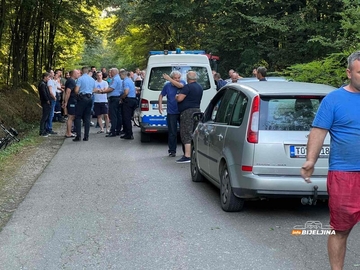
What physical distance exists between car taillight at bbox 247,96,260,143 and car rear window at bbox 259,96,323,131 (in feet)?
0.16

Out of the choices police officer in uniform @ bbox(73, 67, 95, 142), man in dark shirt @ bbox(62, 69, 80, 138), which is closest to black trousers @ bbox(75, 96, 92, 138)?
police officer in uniform @ bbox(73, 67, 95, 142)

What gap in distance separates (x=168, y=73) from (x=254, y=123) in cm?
782

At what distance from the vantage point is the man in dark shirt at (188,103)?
11.2 meters

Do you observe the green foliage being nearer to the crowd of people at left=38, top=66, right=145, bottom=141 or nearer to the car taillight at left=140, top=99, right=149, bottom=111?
the car taillight at left=140, top=99, right=149, bottom=111

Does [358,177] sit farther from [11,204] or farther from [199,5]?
[199,5]

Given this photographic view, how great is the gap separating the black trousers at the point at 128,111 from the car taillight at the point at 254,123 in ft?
28.8

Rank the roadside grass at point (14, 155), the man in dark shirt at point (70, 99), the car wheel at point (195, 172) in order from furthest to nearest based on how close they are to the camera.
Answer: the man in dark shirt at point (70, 99) → the roadside grass at point (14, 155) → the car wheel at point (195, 172)

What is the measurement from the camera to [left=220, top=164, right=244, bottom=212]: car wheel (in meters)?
7.14

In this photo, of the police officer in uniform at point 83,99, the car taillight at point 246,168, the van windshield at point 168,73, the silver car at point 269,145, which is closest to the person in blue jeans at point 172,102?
the van windshield at point 168,73

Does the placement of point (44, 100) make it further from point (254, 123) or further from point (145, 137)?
point (254, 123)

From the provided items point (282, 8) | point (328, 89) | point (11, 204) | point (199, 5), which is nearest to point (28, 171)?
point (11, 204)

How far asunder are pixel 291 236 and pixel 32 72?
100 feet

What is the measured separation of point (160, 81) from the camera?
47.0ft
